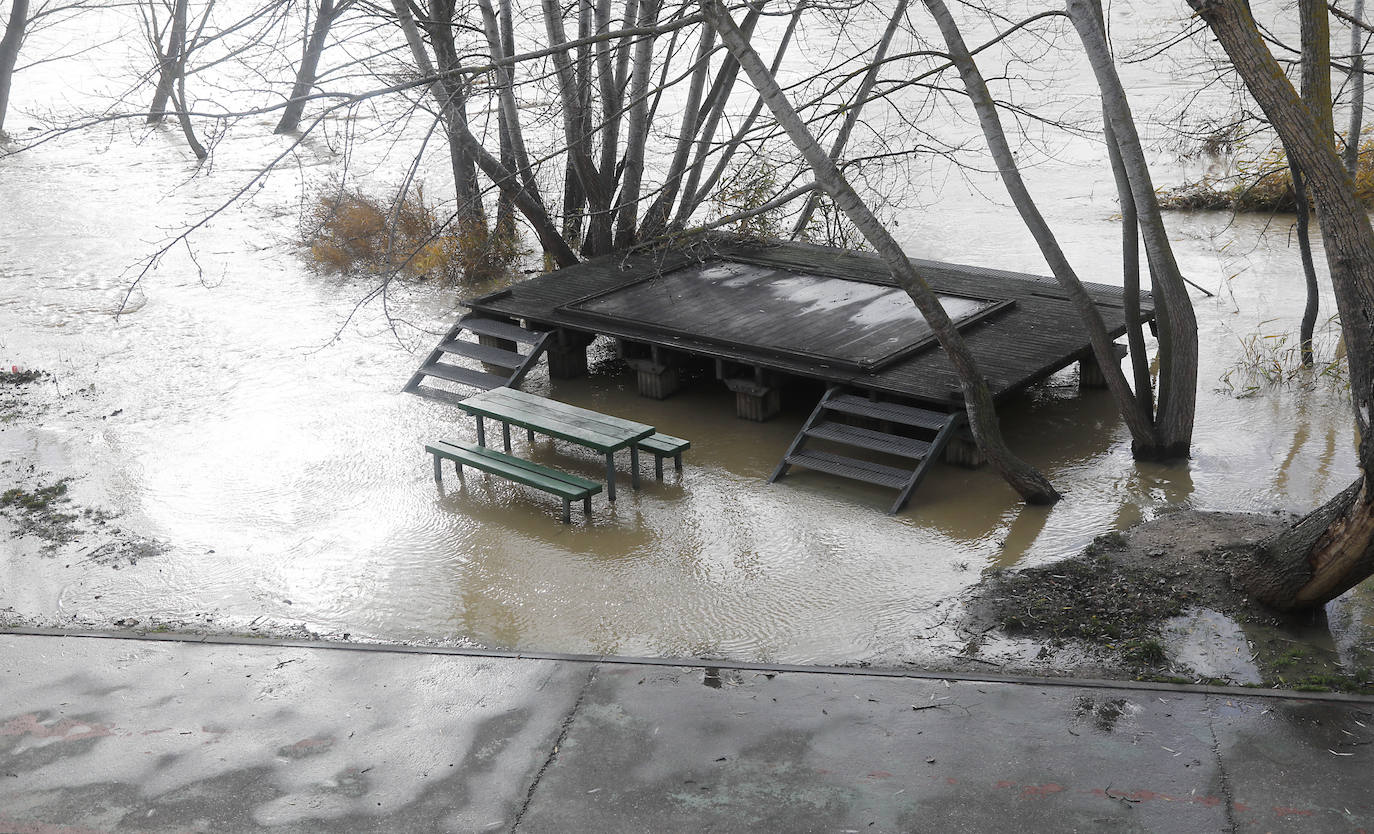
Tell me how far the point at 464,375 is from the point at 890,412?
376cm

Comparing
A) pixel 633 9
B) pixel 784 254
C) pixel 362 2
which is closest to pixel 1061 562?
pixel 784 254

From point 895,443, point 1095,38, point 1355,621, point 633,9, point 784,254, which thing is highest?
point 633,9

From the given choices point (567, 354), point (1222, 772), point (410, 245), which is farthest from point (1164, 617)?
point (410, 245)

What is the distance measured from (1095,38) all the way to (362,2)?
7.70m

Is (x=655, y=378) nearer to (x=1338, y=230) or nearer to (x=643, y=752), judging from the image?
(x=643, y=752)

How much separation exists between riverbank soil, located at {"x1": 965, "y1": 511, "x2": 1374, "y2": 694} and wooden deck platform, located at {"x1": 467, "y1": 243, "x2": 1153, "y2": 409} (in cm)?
168

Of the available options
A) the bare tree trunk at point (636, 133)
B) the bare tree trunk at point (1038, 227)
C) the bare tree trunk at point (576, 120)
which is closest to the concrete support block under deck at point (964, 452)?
the bare tree trunk at point (1038, 227)

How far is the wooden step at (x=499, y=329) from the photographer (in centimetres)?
1031

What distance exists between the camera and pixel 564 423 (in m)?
8.27

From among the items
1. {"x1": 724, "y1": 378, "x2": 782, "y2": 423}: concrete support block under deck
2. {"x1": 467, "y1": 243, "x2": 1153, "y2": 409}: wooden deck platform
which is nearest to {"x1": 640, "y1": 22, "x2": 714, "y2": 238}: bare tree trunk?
{"x1": 467, "y1": 243, "x2": 1153, "y2": 409}: wooden deck platform

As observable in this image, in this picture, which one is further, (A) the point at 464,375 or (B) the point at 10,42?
(B) the point at 10,42

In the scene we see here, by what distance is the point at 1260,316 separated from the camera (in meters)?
11.2

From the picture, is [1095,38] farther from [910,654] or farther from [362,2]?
[362,2]

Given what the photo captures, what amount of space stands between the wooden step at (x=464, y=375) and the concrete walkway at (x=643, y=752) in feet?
14.6
